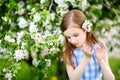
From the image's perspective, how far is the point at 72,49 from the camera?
4234 millimetres

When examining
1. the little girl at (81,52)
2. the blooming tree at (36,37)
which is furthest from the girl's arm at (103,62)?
the blooming tree at (36,37)

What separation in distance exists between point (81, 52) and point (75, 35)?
24 cm

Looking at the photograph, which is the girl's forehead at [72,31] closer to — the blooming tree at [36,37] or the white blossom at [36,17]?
the blooming tree at [36,37]

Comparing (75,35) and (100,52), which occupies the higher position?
(75,35)

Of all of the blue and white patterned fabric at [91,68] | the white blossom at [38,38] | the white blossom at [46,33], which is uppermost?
the white blossom at [38,38]

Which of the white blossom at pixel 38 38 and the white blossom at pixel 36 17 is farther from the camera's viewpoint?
the white blossom at pixel 36 17

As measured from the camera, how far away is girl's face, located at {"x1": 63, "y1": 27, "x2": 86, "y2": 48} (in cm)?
Answer: 402

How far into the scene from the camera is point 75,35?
4035mm

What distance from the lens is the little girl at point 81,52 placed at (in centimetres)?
400

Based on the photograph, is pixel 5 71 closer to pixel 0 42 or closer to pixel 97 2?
pixel 0 42

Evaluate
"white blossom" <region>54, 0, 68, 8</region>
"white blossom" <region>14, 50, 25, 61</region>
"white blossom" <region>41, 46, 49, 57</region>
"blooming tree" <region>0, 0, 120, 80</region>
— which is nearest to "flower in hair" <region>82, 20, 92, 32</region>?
"blooming tree" <region>0, 0, 120, 80</region>

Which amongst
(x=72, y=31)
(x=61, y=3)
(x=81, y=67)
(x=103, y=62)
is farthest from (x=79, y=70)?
(x=61, y=3)

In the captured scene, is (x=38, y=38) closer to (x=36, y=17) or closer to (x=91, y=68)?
(x=36, y=17)

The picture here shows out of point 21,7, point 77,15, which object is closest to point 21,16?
point 21,7
